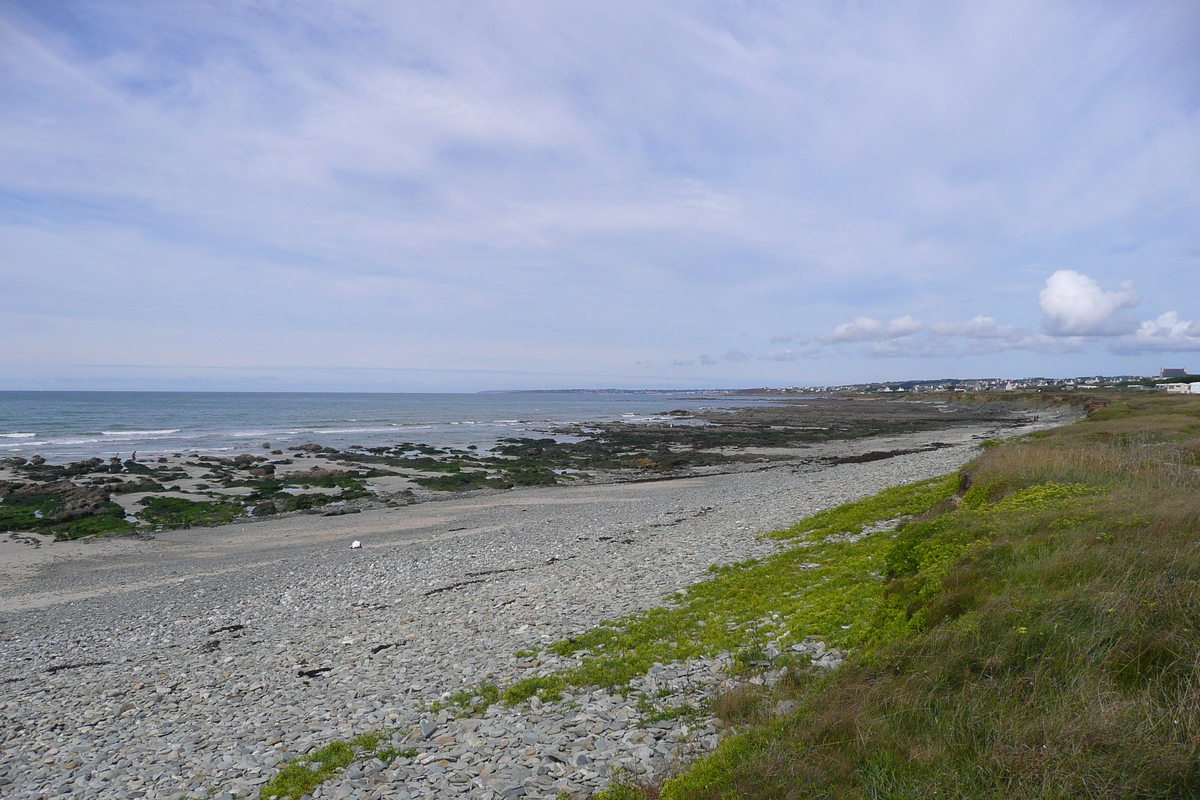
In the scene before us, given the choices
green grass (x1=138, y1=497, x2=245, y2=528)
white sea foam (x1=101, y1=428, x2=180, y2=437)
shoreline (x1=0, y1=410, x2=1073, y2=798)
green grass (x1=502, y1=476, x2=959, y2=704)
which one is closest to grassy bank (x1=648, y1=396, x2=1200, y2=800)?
green grass (x1=502, y1=476, x2=959, y2=704)

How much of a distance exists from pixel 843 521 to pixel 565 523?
38.6 ft

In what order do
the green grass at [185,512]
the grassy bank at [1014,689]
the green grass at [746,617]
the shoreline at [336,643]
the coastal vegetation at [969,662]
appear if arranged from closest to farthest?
1. the grassy bank at [1014,689]
2. the coastal vegetation at [969,662]
3. the shoreline at [336,643]
4. the green grass at [746,617]
5. the green grass at [185,512]

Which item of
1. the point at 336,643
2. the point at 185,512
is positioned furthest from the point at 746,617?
the point at 185,512

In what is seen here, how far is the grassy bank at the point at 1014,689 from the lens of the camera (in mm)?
4258

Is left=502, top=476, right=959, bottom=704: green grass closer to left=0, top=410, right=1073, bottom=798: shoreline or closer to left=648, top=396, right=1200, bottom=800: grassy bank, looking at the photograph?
left=0, top=410, right=1073, bottom=798: shoreline

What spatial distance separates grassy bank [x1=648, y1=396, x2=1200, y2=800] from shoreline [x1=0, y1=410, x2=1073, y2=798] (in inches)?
65.1

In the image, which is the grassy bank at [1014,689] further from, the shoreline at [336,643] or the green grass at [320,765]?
the green grass at [320,765]

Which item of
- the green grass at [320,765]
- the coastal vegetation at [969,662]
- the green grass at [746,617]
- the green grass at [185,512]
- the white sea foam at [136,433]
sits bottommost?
the green grass at [185,512]

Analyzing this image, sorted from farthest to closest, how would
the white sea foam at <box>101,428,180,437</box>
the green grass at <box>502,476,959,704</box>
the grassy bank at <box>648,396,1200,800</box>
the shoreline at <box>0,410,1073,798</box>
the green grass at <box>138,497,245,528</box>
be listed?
the white sea foam at <box>101,428,180,437</box> < the green grass at <box>138,497,245,528</box> < the green grass at <box>502,476,959,704</box> < the shoreline at <box>0,410,1073,798</box> < the grassy bank at <box>648,396,1200,800</box>

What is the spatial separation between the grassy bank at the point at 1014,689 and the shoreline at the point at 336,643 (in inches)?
65.1

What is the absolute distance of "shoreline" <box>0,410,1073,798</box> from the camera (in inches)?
299

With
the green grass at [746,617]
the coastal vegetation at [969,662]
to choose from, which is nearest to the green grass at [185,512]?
the green grass at [746,617]

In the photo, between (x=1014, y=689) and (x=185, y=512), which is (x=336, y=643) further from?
(x=185, y=512)

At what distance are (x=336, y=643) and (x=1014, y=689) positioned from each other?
472 inches
